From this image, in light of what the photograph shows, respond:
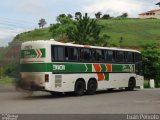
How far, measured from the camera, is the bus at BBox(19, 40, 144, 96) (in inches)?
972

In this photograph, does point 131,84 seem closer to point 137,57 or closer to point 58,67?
point 137,57

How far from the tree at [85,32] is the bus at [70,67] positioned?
18.2 meters

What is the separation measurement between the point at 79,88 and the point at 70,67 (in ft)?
5.48

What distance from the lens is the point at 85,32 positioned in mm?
50344

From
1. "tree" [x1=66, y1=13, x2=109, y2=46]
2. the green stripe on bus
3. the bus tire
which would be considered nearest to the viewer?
the green stripe on bus

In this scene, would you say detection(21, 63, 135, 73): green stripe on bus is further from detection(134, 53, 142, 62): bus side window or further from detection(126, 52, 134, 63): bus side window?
detection(134, 53, 142, 62): bus side window

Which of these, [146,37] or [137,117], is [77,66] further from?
[146,37]

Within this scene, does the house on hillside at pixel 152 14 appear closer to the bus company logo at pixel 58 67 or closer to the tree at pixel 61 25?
the tree at pixel 61 25

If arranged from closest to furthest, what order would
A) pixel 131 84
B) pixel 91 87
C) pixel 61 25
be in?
pixel 91 87
pixel 131 84
pixel 61 25

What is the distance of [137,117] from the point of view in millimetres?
15492

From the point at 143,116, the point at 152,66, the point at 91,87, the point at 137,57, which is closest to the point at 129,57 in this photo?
the point at 137,57

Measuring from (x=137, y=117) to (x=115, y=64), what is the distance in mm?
15078

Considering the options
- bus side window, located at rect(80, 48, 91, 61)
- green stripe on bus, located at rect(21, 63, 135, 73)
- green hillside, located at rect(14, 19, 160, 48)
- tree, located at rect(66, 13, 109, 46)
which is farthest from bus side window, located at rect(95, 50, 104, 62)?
green hillside, located at rect(14, 19, 160, 48)

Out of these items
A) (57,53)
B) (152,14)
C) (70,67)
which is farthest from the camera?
(152,14)
